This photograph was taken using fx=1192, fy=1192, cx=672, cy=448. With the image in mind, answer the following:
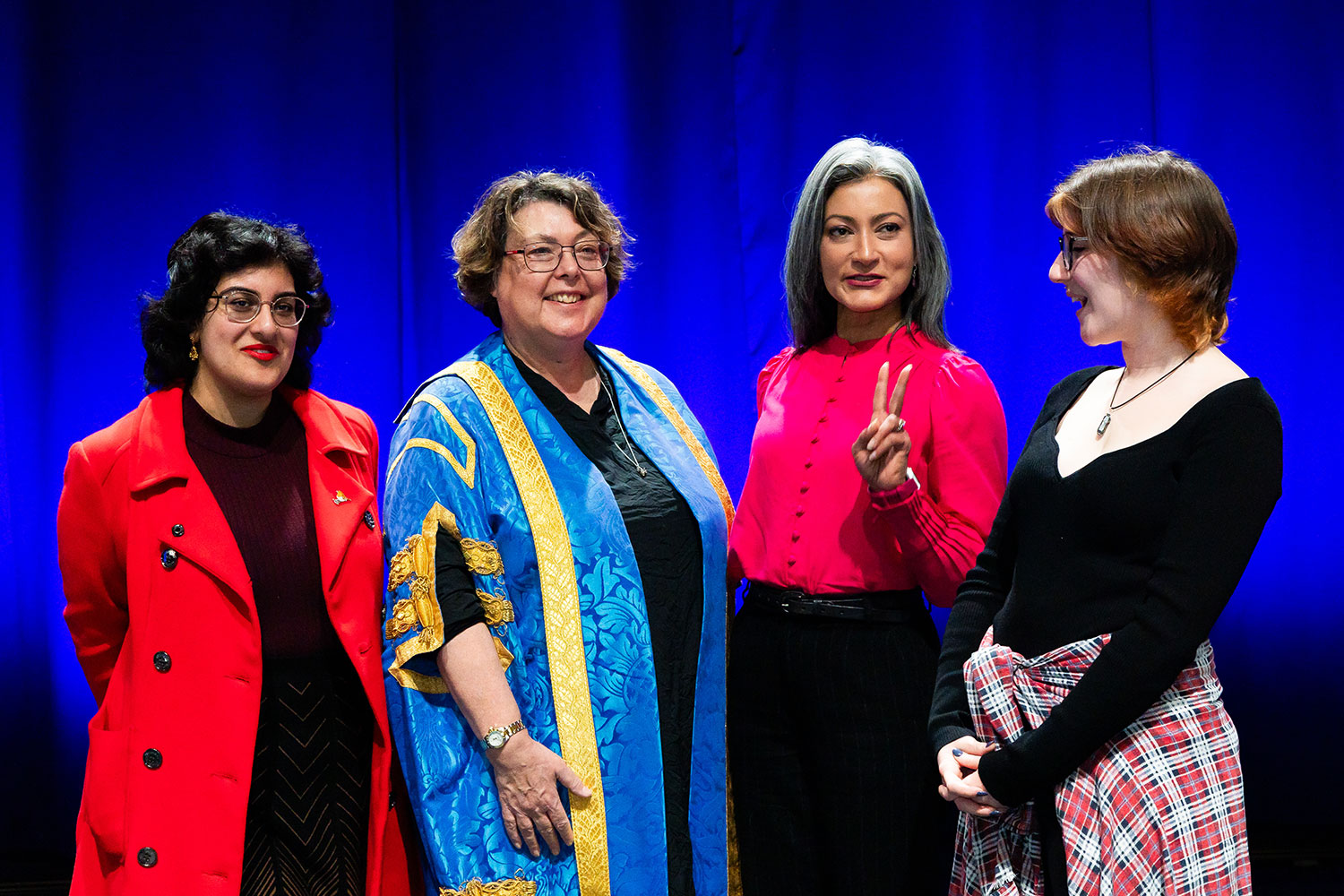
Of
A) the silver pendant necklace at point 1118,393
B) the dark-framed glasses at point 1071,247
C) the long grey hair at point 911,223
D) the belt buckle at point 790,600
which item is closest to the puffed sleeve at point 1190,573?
the silver pendant necklace at point 1118,393

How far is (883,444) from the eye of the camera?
1.98 meters

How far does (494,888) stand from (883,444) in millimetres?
981

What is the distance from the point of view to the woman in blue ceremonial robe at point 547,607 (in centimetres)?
199

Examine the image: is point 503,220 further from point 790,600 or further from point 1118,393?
point 1118,393

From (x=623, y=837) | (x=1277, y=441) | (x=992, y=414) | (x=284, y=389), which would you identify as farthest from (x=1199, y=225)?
(x=284, y=389)

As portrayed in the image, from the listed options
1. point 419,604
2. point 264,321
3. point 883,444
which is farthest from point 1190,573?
point 264,321

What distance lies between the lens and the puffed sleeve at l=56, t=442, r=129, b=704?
6.77ft

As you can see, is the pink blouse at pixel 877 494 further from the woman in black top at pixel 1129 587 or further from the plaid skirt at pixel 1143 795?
the plaid skirt at pixel 1143 795

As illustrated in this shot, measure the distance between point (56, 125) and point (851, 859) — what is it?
2.73 meters

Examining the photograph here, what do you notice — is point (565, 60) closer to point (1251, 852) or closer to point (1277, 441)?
point (1277, 441)

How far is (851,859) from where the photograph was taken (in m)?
2.10

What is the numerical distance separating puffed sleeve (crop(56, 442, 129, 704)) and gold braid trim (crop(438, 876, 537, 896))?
76 cm

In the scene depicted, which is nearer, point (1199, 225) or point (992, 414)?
point (1199, 225)

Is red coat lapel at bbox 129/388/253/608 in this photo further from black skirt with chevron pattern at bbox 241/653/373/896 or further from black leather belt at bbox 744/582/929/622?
black leather belt at bbox 744/582/929/622
